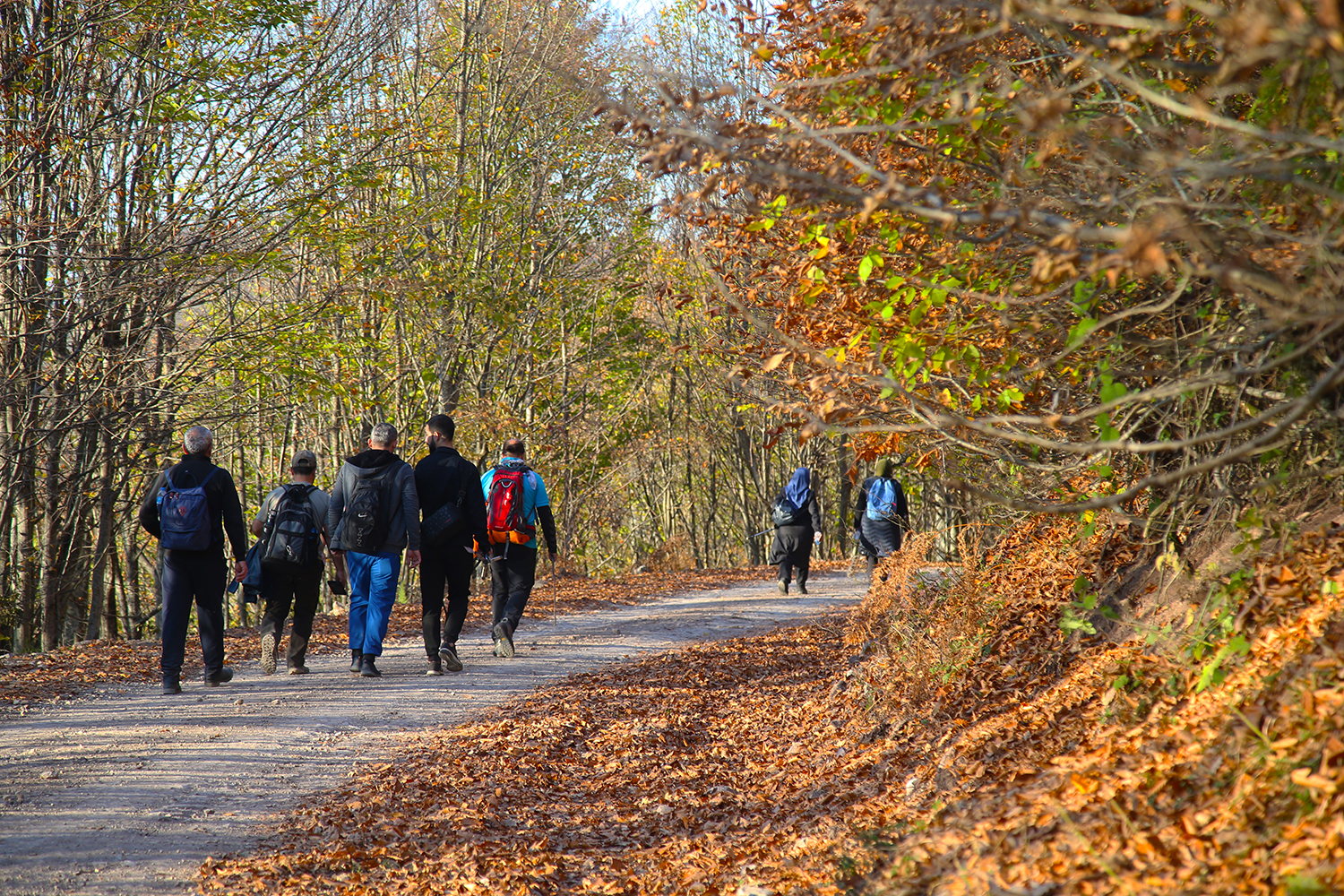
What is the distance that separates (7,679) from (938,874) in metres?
8.11

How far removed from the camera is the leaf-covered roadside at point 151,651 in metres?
8.01

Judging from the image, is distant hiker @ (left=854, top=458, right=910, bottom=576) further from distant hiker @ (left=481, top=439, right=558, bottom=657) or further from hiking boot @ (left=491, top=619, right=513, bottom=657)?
hiking boot @ (left=491, top=619, right=513, bottom=657)

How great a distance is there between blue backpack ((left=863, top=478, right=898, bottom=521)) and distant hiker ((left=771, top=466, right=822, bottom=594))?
80.3 inches

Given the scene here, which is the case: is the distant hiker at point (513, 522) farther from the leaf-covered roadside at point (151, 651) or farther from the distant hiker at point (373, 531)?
the leaf-covered roadside at point (151, 651)

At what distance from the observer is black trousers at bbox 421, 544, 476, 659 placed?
28.8 ft

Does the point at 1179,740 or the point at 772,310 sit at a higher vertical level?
the point at 772,310

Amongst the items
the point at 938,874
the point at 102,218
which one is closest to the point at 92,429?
the point at 102,218

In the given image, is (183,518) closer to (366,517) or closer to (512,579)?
(366,517)

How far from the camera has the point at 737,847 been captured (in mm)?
4703

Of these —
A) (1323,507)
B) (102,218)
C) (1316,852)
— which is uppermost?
(102,218)

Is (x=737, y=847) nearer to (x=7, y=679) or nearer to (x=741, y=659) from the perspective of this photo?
(x=741, y=659)

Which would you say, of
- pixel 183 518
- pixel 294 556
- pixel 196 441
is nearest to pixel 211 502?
pixel 183 518

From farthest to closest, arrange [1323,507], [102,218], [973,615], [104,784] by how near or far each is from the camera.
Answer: [102,218] → [973,615] → [104,784] → [1323,507]

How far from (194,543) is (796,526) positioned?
9240 mm
